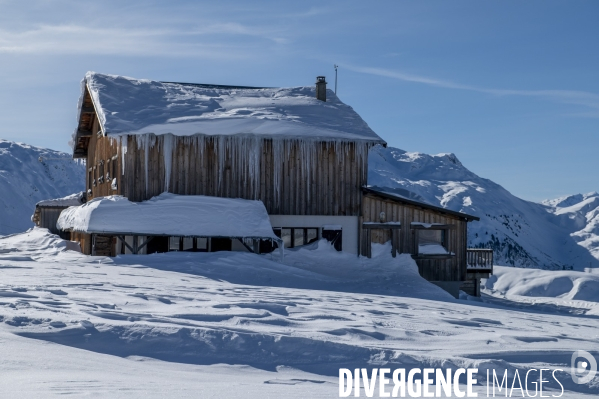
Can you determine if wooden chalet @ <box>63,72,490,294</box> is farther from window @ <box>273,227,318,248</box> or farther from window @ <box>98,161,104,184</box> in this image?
window @ <box>98,161,104,184</box>

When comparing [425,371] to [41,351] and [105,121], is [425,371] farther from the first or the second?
[105,121]

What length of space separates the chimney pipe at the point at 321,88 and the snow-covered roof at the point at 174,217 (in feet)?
23.2

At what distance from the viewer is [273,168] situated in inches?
904

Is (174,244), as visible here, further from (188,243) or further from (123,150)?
(123,150)

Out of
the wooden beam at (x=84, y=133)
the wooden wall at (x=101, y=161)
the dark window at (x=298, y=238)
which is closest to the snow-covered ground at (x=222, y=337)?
the dark window at (x=298, y=238)

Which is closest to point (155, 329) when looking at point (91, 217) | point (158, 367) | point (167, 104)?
Result: point (158, 367)

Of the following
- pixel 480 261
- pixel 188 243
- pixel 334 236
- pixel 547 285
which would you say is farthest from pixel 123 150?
pixel 547 285

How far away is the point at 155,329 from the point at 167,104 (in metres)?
17.7

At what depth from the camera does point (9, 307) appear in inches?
351

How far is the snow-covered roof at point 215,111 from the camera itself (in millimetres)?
22406

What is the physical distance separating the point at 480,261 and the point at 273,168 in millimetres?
10635

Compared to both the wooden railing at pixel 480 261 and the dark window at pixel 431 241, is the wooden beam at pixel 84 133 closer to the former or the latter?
the dark window at pixel 431 241

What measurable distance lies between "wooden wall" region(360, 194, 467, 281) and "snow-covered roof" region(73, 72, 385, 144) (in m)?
2.26

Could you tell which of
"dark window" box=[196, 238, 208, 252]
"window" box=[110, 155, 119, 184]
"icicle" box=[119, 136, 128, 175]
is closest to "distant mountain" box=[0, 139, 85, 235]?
"window" box=[110, 155, 119, 184]
